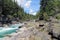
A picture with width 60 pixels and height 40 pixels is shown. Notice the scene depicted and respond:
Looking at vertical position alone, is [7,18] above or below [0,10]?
below

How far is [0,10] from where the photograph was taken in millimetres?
76250

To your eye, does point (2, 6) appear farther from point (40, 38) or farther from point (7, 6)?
point (40, 38)

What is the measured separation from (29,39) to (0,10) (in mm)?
56069

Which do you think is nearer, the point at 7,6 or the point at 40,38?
the point at 40,38

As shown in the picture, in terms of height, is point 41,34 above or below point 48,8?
above

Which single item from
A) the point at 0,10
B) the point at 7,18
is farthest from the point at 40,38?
the point at 7,18

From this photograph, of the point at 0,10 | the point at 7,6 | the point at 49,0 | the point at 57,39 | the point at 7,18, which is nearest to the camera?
the point at 57,39

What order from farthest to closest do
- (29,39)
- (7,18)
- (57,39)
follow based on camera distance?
(7,18) < (29,39) < (57,39)

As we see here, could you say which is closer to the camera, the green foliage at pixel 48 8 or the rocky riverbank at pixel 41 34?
the rocky riverbank at pixel 41 34

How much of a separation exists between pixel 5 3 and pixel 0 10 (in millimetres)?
5986

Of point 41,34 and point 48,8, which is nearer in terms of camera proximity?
point 41,34

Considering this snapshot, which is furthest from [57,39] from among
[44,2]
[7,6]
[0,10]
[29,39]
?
[44,2]

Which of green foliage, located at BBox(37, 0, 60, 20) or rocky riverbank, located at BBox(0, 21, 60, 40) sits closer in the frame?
rocky riverbank, located at BBox(0, 21, 60, 40)

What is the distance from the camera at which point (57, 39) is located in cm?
2098
